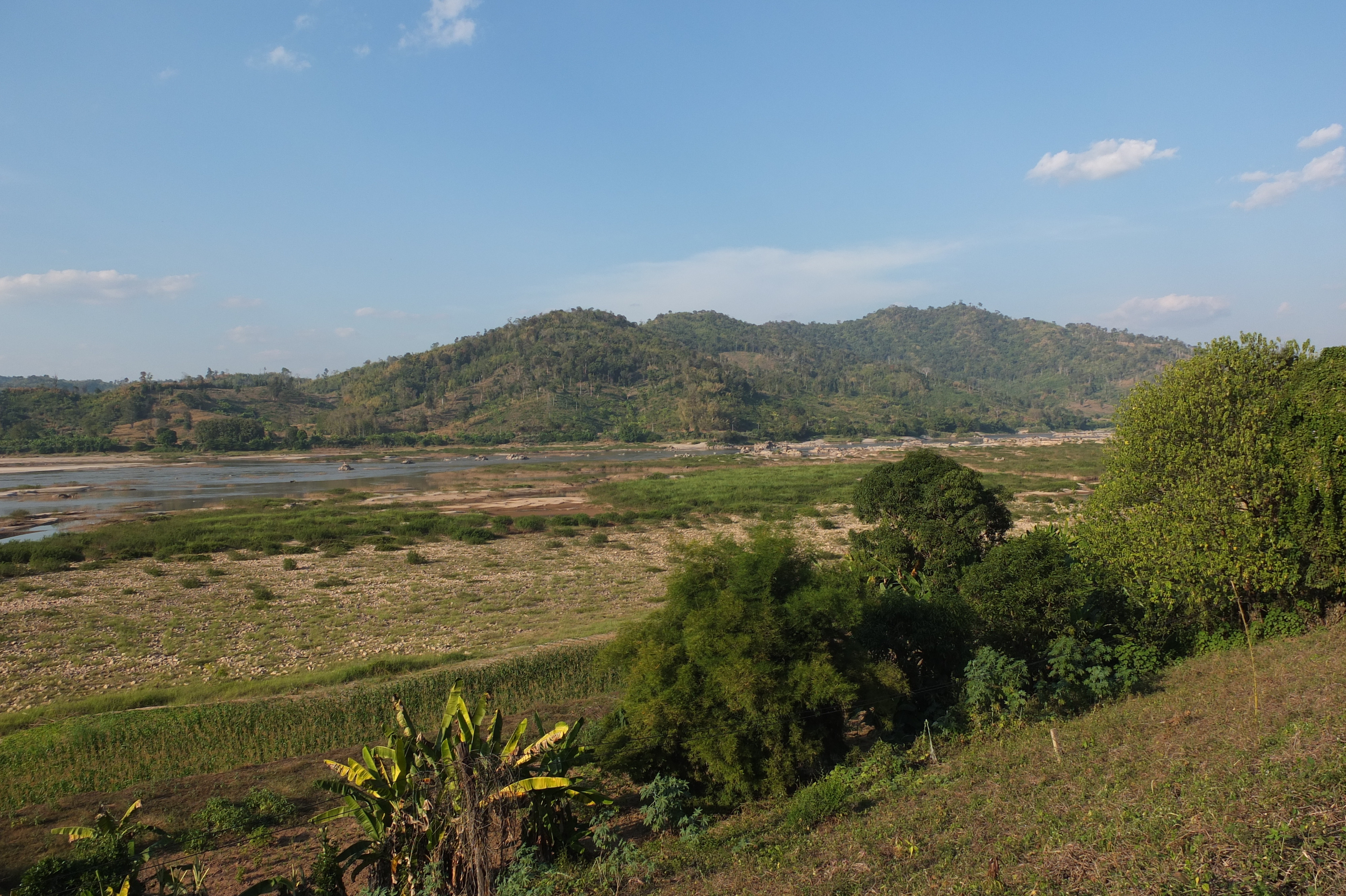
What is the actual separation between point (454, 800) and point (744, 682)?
4148mm

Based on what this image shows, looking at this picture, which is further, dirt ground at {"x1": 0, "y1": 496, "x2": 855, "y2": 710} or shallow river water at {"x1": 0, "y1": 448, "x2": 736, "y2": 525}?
shallow river water at {"x1": 0, "y1": 448, "x2": 736, "y2": 525}

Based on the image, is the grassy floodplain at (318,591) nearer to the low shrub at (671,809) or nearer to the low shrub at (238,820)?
the low shrub at (671,809)

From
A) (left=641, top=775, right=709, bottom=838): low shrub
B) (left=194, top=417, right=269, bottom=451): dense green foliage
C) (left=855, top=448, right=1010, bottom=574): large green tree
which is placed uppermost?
(left=194, top=417, right=269, bottom=451): dense green foliage

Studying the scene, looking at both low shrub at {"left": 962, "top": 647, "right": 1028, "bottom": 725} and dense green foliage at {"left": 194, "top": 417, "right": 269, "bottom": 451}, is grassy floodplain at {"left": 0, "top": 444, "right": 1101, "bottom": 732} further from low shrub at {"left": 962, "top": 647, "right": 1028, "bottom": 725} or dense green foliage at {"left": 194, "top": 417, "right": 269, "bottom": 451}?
dense green foliage at {"left": 194, "top": 417, "right": 269, "bottom": 451}

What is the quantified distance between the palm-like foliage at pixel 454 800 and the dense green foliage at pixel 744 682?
124 cm

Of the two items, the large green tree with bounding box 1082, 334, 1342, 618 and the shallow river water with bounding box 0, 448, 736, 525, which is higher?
the large green tree with bounding box 1082, 334, 1342, 618

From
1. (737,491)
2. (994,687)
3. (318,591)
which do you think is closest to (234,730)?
(994,687)

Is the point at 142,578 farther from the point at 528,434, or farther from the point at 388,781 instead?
the point at 528,434

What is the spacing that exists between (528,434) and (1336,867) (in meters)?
160

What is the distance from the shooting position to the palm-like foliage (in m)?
8.23

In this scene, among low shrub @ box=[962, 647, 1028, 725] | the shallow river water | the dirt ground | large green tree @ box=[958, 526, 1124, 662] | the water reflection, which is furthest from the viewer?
the water reflection

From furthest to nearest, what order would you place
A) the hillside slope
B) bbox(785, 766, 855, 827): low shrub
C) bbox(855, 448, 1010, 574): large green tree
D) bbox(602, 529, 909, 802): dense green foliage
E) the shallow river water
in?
the shallow river water → bbox(855, 448, 1010, 574): large green tree → bbox(602, 529, 909, 802): dense green foliage → bbox(785, 766, 855, 827): low shrub → the hillside slope

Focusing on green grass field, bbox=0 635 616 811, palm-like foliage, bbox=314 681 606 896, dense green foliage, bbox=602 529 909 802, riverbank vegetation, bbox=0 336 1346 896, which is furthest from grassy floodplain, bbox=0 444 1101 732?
palm-like foliage, bbox=314 681 606 896

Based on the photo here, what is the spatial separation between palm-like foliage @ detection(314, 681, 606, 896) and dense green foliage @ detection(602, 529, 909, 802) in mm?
1235
